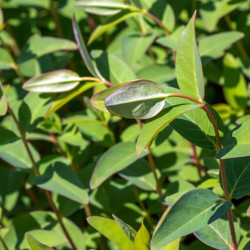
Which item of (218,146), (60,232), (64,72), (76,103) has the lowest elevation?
(60,232)

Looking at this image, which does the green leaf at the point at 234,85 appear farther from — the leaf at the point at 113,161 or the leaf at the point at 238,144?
the leaf at the point at 238,144

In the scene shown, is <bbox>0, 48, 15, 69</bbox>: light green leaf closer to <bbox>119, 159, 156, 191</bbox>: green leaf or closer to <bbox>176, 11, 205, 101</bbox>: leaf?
<bbox>119, 159, 156, 191</bbox>: green leaf

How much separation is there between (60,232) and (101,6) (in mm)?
556

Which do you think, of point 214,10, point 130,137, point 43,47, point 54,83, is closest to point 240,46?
point 214,10

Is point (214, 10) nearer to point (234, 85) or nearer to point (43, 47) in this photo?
point (234, 85)

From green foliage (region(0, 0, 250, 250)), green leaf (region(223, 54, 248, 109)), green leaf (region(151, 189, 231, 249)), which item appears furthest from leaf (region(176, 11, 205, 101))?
green leaf (region(223, 54, 248, 109))

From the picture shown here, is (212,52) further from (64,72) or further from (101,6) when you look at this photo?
(64,72)

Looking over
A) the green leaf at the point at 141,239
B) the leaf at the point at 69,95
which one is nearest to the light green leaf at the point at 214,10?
the leaf at the point at 69,95

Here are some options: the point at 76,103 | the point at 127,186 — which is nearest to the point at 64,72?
the point at 127,186

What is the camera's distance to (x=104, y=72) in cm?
103

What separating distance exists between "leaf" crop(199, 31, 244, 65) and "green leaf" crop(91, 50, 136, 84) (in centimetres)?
24

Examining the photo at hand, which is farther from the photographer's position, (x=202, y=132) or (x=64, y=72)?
(x=64, y=72)

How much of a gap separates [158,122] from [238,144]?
13 cm

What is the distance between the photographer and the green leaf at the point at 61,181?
1043 millimetres
